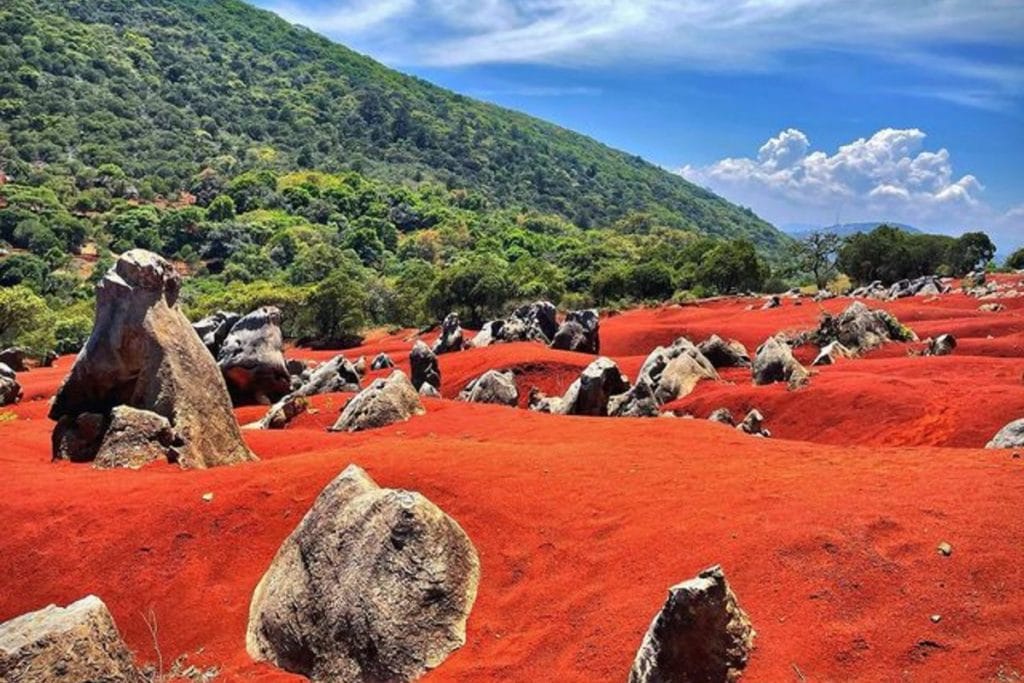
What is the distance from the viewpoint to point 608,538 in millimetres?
10461

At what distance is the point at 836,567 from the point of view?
28.0ft

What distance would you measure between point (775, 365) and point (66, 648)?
2291 centimetres

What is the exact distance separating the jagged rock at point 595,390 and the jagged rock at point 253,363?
10896 millimetres

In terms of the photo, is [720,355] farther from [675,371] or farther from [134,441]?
[134,441]

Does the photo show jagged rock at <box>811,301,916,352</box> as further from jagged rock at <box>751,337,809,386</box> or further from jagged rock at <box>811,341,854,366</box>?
jagged rock at <box>751,337,809,386</box>

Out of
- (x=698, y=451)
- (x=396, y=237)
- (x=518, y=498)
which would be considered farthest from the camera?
(x=396, y=237)

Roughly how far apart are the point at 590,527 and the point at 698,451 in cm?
452

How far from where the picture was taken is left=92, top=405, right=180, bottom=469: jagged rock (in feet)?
51.1

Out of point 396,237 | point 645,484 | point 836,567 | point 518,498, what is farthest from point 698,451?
point 396,237

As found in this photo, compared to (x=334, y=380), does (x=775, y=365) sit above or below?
above

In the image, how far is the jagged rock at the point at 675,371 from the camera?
27.3 m

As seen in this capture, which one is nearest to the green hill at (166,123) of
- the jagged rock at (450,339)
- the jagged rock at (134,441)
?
the jagged rock at (450,339)

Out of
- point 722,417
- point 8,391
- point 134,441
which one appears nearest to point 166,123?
point 8,391

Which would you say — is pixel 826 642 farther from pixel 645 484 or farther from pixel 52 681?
pixel 52 681
